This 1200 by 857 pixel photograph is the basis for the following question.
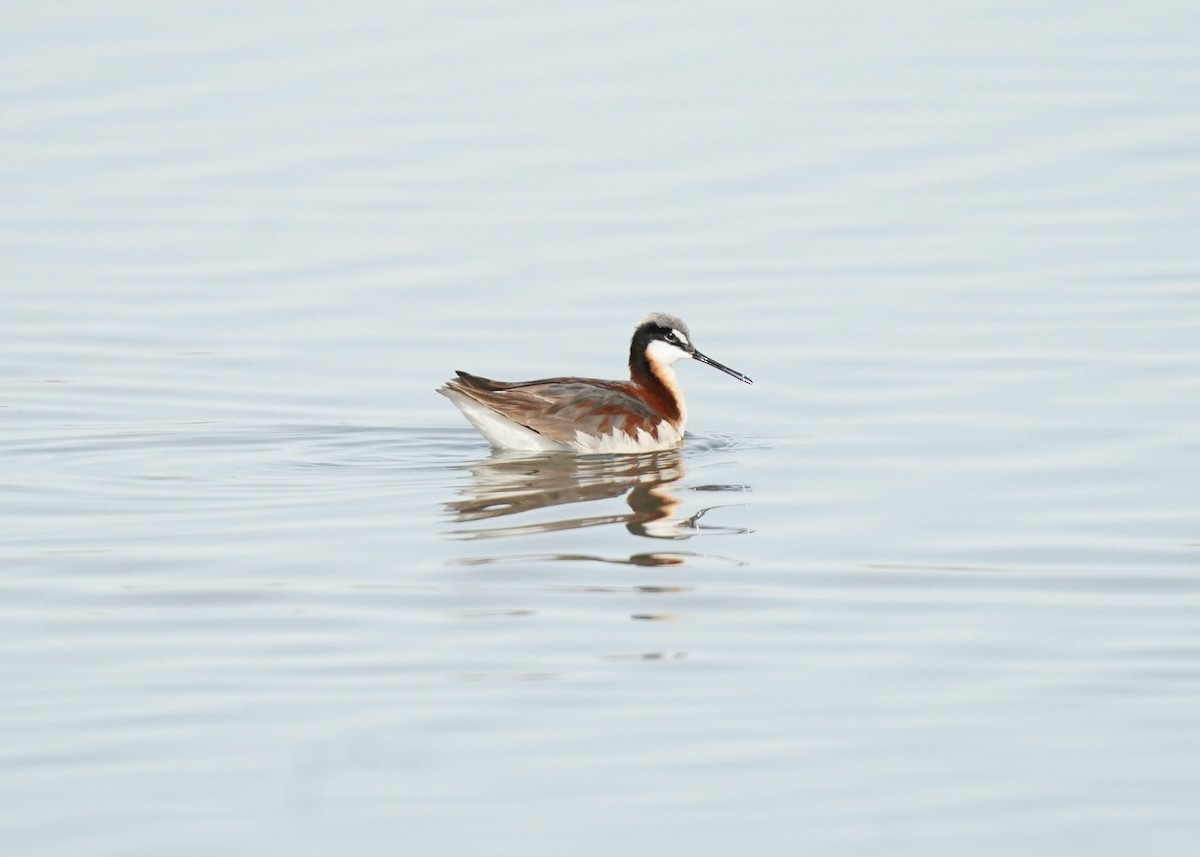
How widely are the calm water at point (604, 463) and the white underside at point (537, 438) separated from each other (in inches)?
9.8

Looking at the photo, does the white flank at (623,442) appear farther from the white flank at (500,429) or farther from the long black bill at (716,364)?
the long black bill at (716,364)

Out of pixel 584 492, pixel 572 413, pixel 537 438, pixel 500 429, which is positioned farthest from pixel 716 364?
pixel 584 492

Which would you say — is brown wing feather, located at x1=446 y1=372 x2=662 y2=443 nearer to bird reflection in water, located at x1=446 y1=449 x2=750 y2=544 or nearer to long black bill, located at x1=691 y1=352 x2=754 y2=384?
bird reflection in water, located at x1=446 y1=449 x2=750 y2=544

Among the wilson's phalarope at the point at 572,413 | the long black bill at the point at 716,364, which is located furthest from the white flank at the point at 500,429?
the long black bill at the point at 716,364

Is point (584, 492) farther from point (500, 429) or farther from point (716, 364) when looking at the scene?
point (716, 364)

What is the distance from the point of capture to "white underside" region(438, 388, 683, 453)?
1500cm

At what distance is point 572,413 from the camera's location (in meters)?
15.2

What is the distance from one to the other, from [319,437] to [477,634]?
551 cm

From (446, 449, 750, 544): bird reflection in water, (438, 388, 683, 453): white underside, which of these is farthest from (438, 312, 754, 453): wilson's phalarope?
(446, 449, 750, 544): bird reflection in water

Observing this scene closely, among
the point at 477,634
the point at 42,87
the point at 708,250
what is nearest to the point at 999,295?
the point at 708,250

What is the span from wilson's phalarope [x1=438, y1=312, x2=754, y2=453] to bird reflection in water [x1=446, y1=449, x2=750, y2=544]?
0.11 m

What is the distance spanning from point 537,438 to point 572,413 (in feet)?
1.05

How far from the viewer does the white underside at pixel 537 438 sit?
15000mm

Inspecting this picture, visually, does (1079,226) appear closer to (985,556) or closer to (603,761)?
(985,556)
